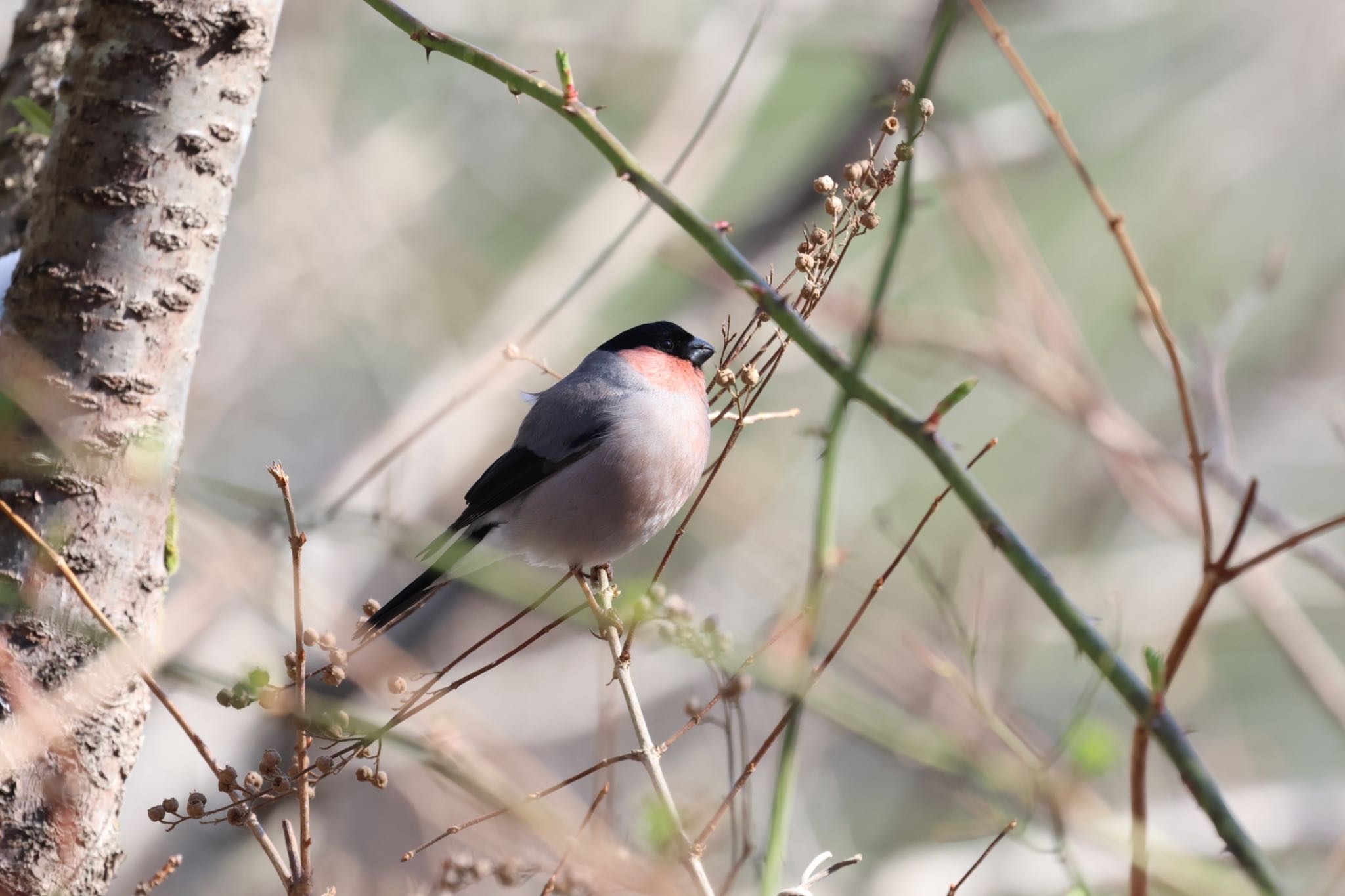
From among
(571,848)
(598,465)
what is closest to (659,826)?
(571,848)

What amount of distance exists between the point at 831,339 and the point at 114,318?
4153mm

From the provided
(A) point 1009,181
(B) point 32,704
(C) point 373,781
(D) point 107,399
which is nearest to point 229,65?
(D) point 107,399

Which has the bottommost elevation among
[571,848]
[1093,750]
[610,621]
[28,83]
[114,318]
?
[571,848]

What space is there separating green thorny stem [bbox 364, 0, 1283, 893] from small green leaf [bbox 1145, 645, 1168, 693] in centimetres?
1

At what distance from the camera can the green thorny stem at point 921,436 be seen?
2.59 ft

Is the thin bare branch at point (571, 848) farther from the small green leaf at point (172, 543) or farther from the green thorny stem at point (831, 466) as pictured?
the small green leaf at point (172, 543)

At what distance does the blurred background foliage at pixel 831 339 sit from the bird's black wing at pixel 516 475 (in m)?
0.77

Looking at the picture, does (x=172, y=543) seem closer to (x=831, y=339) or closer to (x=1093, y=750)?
(x=1093, y=750)

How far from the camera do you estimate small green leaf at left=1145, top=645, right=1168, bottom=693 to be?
0.83m

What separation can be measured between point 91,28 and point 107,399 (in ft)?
1.99

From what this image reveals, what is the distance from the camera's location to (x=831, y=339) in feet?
18.1

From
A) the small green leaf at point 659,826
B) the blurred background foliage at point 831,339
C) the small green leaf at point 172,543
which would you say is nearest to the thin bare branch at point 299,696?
the small green leaf at point 659,826

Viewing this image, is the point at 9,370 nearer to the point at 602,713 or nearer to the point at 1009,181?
the point at 602,713

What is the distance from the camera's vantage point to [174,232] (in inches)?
70.3
